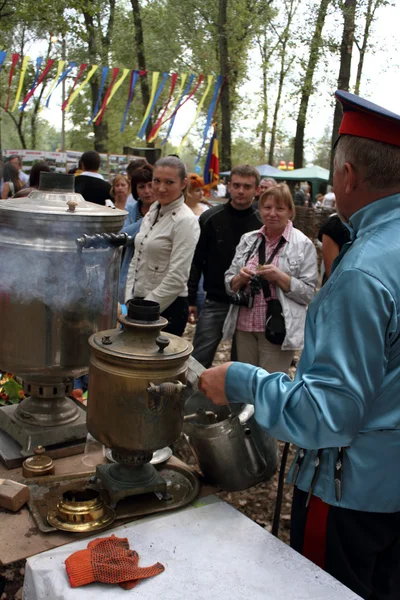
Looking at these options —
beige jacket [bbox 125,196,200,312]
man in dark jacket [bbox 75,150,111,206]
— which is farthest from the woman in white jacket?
man in dark jacket [bbox 75,150,111,206]

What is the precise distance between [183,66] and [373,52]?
890 cm

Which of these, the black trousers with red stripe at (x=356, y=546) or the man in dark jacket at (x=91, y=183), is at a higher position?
the man in dark jacket at (x=91, y=183)

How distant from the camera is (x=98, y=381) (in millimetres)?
1623

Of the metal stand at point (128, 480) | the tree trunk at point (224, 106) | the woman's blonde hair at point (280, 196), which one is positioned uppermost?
the tree trunk at point (224, 106)

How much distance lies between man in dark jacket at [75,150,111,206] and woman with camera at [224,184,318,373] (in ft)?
8.08

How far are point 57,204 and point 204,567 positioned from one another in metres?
1.28

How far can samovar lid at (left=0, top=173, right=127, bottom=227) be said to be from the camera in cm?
188

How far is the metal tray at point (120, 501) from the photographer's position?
168 centimetres

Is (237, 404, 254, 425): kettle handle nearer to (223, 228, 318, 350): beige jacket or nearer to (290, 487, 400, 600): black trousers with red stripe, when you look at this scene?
(290, 487, 400, 600): black trousers with red stripe

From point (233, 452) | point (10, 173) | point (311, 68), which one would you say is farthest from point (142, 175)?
point (311, 68)

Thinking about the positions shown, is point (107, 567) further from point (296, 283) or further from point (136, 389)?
point (296, 283)

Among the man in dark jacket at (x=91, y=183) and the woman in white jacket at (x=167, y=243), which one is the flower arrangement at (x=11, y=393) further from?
the man in dark jacket at (x=91, y=183)

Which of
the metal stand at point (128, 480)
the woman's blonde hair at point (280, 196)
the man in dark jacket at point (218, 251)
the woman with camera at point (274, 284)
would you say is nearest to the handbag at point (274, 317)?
the woman with camera at point (274, 284)

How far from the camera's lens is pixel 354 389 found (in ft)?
4.23
